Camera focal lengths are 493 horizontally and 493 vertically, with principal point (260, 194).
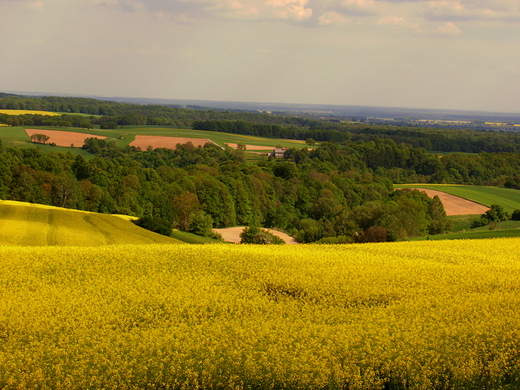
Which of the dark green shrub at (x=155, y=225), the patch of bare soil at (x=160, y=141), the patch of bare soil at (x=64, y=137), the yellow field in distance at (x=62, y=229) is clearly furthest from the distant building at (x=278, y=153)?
the yellow field in distance at (x=62, y=229)

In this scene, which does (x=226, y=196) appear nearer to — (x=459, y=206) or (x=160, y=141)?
(x=459, y=206)

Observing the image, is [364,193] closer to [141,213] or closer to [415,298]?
[141,213]

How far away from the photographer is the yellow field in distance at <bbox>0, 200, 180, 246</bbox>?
29539 millimetres

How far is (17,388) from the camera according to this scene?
12773 mm

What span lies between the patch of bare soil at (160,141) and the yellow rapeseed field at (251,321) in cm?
10954

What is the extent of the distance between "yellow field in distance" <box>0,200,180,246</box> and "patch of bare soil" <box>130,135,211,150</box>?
9333 centimetres

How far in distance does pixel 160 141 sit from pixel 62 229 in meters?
107

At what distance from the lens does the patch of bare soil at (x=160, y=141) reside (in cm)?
13038

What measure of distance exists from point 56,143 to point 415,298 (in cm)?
10957

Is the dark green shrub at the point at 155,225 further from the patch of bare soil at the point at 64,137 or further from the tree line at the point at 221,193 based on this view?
the patch of bare soil at the point at 64,137

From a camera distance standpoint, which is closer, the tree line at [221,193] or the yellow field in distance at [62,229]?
the yellow field in distance at [62,229]

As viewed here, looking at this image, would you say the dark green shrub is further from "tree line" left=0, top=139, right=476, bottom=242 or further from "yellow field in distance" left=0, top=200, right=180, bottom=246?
"tree line" left=0, top=139, right=476, bottom=242

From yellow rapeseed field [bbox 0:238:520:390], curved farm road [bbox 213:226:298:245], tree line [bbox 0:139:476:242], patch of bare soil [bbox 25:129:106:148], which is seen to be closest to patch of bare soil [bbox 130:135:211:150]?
patch of bare soil [bbox 25:129:106:148]

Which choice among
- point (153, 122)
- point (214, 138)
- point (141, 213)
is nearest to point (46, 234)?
point (141, 213)
